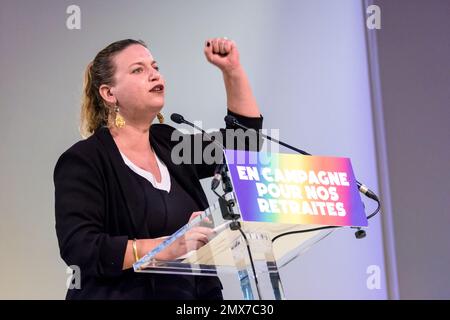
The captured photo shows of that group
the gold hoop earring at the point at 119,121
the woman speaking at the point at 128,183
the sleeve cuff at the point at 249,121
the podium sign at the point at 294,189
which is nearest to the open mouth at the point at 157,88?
the woman speaking at the point at 128,183

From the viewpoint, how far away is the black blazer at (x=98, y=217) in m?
1.55

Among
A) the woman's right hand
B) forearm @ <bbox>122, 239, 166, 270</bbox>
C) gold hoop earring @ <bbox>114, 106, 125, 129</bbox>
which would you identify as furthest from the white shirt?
the woman's right hand

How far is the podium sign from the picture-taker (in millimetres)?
1271

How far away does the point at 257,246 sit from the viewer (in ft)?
4.49

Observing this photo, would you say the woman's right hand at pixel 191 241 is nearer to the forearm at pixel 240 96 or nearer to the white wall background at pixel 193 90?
the forearm at pixel 240 96

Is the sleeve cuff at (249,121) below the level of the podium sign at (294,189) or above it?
above

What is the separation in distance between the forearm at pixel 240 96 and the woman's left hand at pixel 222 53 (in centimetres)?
5

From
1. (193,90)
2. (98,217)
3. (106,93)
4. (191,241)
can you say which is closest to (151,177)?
(98,217)

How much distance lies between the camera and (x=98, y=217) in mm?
1629

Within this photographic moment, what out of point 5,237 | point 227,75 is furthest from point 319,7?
point 5,237

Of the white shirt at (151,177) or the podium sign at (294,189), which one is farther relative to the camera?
the white shirt at (151,177)

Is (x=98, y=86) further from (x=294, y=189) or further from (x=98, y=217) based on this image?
(x=294, y=189)

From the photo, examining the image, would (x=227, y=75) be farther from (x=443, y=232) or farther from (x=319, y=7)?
(x=443, y=232)
